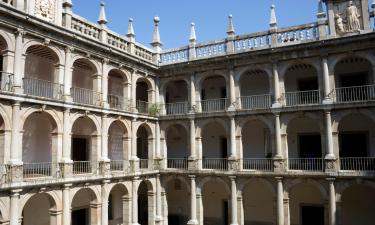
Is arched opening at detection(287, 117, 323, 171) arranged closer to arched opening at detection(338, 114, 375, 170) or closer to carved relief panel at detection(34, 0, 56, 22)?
arched opening at detection(338, 114, 375, 170)

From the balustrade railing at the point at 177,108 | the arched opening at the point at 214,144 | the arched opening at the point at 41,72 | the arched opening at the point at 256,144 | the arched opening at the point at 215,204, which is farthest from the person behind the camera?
the arched opening at the point at 215,204

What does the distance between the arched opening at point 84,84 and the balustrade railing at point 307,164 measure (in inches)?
464

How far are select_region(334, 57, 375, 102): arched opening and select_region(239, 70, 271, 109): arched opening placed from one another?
12.9 feet

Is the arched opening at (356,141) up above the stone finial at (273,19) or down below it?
below

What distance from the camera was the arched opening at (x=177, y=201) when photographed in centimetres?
2444

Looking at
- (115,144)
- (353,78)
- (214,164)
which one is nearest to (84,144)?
(115,144)

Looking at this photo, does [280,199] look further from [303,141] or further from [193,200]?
[193,200]

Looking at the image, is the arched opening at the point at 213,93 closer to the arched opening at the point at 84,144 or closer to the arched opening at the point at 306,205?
the arched opening at the point at 306,205

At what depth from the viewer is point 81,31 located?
689 inches

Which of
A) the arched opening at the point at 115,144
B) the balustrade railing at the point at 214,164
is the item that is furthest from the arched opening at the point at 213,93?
the arched opening at the point at 115,144

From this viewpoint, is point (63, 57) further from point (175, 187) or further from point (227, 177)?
point (175, 187)

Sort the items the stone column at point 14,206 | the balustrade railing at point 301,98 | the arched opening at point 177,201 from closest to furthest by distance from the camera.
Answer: the stone column at point 14,206 < the balustrade railing at point 301,98 < the arched opening at point 177,201

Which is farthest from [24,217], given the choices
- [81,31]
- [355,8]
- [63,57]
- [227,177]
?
[355,8]

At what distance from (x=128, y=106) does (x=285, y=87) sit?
9627mm
